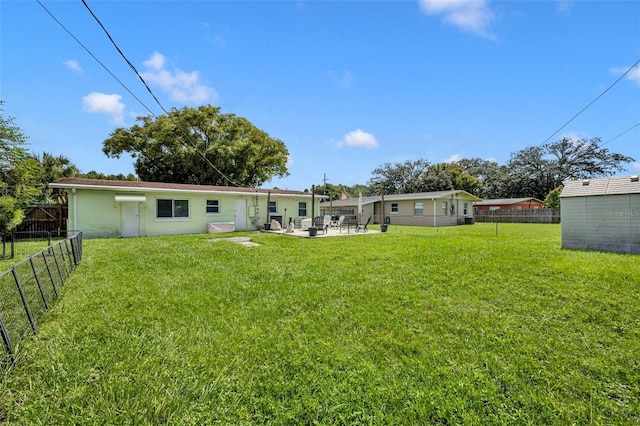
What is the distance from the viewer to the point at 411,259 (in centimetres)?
723

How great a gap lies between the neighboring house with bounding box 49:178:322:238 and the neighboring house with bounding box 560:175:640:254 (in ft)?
42.6

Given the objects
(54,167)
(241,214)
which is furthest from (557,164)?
(54,167)

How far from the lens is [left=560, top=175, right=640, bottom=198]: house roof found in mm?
8312

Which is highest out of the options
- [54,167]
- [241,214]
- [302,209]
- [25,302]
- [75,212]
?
[54,167]

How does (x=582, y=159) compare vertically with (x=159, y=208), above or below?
above

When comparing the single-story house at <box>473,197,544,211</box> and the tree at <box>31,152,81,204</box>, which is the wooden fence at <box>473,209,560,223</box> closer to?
the single-story house at <box>473,197,544,211</box>

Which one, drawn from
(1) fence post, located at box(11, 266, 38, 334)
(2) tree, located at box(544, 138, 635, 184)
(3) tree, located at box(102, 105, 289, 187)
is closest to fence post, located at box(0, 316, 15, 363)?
(1) fence post, located at box(11, 266, 38, 334)

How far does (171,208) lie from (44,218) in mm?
5319

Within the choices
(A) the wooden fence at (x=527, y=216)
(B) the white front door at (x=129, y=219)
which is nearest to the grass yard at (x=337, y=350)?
(B) the white front door at (x=129, y=219)

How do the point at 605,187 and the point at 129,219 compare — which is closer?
the point at 605,187

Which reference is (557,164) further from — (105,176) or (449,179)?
(105,176)

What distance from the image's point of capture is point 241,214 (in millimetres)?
16531

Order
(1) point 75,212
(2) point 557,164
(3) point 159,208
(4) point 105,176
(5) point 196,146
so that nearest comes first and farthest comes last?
(1) point 75,212 < (3) point 159,208 < (5) point 196,146 < (4) point 105,176 < (2) point 557,164

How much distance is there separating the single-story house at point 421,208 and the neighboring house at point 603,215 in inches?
453
